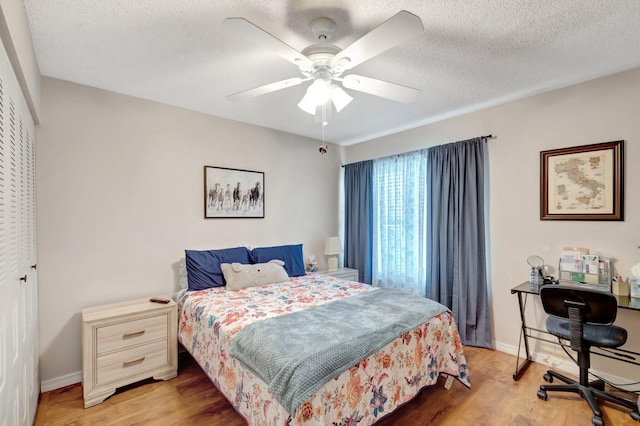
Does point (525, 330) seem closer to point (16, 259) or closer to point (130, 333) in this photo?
point (130, 333)

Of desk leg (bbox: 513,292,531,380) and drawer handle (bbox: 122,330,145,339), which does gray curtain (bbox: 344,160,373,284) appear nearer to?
desk leg (bbox: 513,292,531,380)

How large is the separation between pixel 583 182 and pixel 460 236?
1.12m

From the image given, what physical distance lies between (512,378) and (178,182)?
353cm

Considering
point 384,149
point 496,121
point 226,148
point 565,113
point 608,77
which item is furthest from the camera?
point 384,149

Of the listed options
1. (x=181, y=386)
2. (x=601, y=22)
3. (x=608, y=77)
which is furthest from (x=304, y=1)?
(x=181, y=386)

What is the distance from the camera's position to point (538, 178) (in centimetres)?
279

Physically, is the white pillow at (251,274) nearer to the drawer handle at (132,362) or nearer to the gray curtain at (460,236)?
the drawer handle at (132,362)

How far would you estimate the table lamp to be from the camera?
4.20 metres

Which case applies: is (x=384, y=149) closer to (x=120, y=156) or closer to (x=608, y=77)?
(x=608, y=77)

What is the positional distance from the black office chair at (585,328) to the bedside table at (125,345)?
2959mm

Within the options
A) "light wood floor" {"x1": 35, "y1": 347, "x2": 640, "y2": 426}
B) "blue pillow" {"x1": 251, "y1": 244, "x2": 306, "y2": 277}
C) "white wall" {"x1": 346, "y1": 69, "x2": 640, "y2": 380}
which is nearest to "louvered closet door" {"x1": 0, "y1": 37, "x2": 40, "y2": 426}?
"light wood floor" {"x1": 35, "y1": 347, "x2": 640, "y2": 426}

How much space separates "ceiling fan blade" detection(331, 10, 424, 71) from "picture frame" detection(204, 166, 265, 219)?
6.61 feet

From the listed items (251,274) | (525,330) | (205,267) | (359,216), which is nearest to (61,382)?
(205,267)

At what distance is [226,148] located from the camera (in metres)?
3.41
